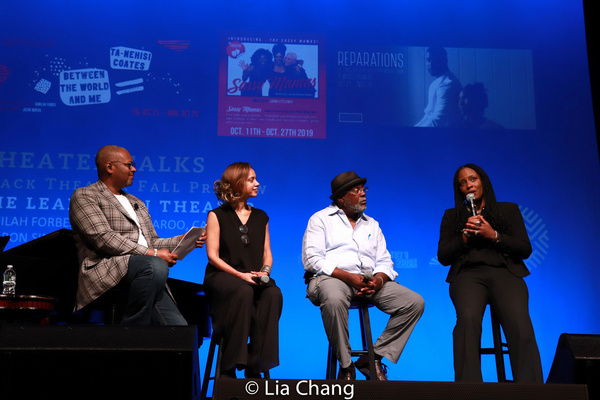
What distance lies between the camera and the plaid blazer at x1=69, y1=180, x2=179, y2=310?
311 cm

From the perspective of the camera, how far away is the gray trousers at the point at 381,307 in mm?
3314

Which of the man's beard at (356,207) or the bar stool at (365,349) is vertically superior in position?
the man's beard at (356,207)

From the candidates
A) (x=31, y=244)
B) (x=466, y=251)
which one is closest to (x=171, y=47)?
(x=31, y=244)

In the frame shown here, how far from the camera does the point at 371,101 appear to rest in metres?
4.88

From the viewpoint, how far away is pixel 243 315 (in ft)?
10.2

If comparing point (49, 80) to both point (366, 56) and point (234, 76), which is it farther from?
point (366, 56)

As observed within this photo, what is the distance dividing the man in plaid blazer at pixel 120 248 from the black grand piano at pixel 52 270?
4.7 inches

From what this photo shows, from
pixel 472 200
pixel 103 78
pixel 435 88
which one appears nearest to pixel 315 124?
pixel 435 88

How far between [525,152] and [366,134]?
3.97 ft

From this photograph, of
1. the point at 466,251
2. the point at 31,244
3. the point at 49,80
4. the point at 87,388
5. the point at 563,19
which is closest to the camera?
the point at 87,388

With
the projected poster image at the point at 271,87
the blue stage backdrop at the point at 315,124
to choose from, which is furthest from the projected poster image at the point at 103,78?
the projected poster image at the point at 271,87

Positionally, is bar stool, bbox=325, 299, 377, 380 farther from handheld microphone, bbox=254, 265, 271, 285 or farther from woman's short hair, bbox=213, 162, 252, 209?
woman's short hair, bbox=213, 162, 252, 209

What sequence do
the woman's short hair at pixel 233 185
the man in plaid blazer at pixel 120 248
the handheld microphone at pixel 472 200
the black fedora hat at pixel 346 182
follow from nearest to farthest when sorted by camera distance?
1. the man in plaid blazer at pixel 120 248
2. the handheld microphone at pixel 472 200
3. the woman's short hair at pixel 233 185
4. the black fedora hat at pixel 346 182

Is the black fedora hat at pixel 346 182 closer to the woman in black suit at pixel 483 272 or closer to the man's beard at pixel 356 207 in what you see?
the man's beard at pixel 356 207
